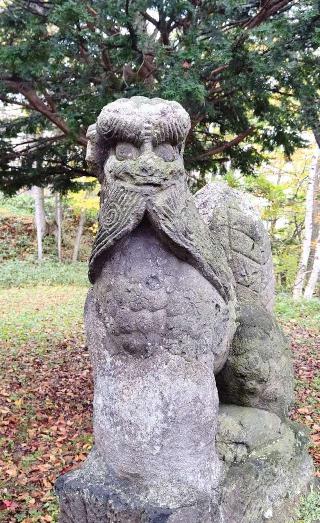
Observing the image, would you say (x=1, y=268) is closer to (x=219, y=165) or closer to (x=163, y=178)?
(x=219, y=165)

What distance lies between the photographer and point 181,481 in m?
1.97

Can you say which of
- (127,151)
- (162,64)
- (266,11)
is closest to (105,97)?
(162,64)

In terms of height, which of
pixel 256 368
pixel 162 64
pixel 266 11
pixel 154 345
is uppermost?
pixel 266 11

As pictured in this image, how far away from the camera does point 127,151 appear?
1994 millimetres

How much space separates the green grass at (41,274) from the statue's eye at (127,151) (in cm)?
1320

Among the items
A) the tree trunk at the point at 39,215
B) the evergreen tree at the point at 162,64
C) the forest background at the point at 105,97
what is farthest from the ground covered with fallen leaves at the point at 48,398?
the tree trunk at the point at 39,215

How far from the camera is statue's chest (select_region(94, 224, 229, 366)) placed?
6.46ft

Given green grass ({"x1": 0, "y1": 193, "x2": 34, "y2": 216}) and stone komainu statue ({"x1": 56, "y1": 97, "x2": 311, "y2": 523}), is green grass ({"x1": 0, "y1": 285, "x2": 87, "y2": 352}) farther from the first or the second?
green grass ({"x1": 0, "y1": 193, "x2": 34, "y2": 216})

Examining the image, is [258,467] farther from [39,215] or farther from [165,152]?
[39,215]

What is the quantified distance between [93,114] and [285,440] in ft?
11.1

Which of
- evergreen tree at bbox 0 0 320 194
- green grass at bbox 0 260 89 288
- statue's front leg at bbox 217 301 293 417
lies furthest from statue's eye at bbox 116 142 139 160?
green grass at bbox 0 260 89 288

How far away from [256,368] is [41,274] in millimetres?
14167

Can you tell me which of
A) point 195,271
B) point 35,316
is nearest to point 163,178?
point 195,271

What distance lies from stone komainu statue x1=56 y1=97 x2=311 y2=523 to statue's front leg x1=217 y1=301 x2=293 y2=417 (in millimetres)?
201
